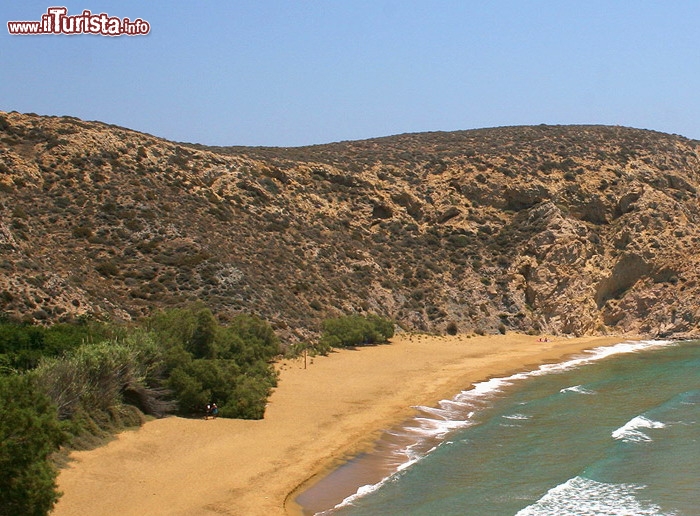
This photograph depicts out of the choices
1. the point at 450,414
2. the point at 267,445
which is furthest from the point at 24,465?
the point at 450,414

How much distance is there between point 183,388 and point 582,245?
39622mm

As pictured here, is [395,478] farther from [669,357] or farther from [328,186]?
[328,186]

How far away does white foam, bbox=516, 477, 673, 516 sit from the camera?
17.9 m

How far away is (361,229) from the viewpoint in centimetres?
5972

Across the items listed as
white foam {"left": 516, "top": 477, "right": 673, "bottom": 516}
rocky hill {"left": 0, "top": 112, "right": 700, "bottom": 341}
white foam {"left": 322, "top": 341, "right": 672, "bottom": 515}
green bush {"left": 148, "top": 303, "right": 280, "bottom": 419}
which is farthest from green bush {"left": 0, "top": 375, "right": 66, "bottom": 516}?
rocky hill {"left": 0, "top": 112, "right": 700, "bottom": 341}

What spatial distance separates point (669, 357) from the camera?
45.3 m

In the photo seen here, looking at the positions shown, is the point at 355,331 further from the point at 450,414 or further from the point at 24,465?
the point at 24,465

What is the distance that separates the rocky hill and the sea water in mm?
14876

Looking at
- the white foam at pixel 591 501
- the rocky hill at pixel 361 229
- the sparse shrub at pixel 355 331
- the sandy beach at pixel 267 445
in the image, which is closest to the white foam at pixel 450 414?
the white foam at pixel 591 501

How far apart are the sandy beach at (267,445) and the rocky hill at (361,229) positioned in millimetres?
7742

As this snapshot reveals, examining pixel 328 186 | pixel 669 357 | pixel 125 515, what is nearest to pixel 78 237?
pixel 328 186

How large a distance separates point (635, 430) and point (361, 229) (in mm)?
35305

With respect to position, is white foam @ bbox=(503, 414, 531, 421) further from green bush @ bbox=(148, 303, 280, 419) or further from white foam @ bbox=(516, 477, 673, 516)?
green bush @ bbox=(148, 303, 280, 419)

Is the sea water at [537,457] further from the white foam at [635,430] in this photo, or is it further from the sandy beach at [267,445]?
the sandy beach at [267,445]
